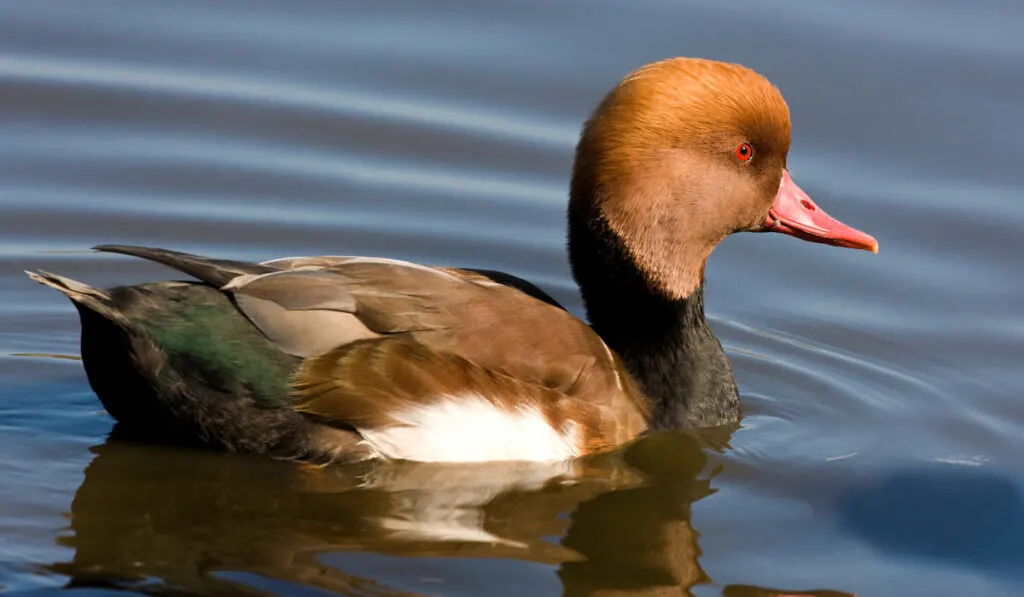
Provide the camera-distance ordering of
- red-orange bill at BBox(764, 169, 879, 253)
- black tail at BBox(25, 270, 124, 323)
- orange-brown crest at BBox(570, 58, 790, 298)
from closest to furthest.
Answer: black tail at BBox(25, 270, 124, 323)
orange-brown crest at BBox(570, 58, 790, 298)
red-orange bill at BBox(764, 169, 879, 253)

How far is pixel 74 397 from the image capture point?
23.5 feet

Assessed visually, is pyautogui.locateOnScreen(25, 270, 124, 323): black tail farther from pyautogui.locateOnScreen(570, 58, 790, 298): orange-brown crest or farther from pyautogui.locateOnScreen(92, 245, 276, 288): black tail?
pyautogui.locateOnScreen(570, 58, 790, 298): orange-brown crest

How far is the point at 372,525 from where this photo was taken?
6230 mm

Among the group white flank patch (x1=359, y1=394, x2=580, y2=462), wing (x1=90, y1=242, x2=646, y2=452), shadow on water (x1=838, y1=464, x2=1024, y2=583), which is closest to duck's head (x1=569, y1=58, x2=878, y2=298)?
wing (x1=90, y1=242, x2=646, y2=452)

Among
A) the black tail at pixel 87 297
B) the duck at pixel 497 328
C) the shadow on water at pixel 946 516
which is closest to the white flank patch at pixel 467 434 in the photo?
the duck at pixel 497 328

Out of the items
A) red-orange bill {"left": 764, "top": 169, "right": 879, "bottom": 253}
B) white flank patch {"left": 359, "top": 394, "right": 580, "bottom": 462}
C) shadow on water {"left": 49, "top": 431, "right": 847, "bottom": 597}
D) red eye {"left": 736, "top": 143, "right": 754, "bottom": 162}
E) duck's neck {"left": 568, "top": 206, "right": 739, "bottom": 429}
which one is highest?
red eye {"left": 736, "top": 143, "right": 754, "bottom": 162}

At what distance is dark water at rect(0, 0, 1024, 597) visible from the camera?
6137 mm

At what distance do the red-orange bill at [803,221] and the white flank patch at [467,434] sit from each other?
142 centimetres

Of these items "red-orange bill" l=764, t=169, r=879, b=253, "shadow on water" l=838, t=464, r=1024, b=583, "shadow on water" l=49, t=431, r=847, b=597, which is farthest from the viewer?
"red-orange bill" l=764, t=169, r=879, b=253

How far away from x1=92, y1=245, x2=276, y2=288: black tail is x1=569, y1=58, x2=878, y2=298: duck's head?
146 centimetres

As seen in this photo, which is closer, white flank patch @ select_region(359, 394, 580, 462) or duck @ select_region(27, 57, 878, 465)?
duck @ select_region(27, 57, 878, 465)

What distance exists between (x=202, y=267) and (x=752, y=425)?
2.57 meters

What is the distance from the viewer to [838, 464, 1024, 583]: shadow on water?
6.31 m

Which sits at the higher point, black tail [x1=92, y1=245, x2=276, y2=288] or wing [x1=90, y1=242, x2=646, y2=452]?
black tail [x1=92, y1=245, x2=276, y2=288]
